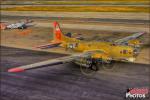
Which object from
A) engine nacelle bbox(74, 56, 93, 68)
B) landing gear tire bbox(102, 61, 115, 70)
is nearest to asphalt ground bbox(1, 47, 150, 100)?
landing gear tire bbox(102, 61, 115, 70)

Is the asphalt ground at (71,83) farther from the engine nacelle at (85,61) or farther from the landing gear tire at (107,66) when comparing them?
the engine nacelle at (85,61)

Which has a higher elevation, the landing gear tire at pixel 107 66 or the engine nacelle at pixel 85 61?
the engine nacelle at pixel 85 61

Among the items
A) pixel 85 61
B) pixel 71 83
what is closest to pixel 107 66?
pixel 85 61

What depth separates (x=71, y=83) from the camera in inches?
1394

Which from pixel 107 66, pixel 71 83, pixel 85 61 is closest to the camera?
pixel 71 83

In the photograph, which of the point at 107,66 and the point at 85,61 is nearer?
the point at 85,61

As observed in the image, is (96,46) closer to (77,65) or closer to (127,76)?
(77,65)

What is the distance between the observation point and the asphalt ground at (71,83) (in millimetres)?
32219

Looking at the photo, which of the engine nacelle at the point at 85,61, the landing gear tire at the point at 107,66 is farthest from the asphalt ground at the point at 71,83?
the engine nacelle at the point at 85,61

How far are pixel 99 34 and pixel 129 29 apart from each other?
7874 millimetres

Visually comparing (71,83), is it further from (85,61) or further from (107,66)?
(107,66)

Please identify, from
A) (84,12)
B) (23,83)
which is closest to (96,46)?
(23,83)

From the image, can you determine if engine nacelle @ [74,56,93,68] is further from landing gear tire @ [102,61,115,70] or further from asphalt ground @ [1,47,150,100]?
landing gear tire @ [102,61,115,70]

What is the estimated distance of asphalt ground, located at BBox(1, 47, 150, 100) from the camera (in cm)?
3222
